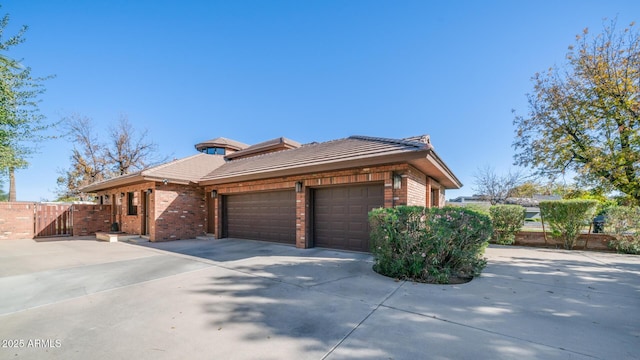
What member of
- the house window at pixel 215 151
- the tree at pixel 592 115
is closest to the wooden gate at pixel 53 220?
the house window at pixel 215 151

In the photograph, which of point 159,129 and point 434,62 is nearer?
point 434,62

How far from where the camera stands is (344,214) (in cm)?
823

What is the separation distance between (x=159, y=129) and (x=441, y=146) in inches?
993

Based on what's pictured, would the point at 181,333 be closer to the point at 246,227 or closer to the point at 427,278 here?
the point at 427,278

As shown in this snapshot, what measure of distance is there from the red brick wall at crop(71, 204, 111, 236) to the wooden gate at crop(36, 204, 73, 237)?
55 cm

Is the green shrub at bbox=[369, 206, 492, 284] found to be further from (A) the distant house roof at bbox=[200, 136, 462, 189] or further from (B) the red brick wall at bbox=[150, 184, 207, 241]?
(B) the red brick wall at bbox=[150, 184, 207, 241]

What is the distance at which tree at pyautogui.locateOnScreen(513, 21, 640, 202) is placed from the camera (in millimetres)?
9586

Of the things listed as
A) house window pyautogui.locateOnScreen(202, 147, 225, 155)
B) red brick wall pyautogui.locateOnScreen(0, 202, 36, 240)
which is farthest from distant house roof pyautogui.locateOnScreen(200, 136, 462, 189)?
red brick wall pyautogui.locateOnScreen(0, 202, 36, 240)

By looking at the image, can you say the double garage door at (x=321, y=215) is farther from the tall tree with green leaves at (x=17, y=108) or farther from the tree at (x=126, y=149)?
the tree at (x=126, y=149)

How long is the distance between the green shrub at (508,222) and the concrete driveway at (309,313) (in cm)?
439

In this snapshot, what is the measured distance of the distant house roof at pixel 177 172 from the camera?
1060 centimetres

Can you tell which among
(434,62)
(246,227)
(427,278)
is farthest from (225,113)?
(427,278)

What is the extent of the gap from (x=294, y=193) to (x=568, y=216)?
33.7ft

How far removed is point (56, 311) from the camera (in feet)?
11.6
